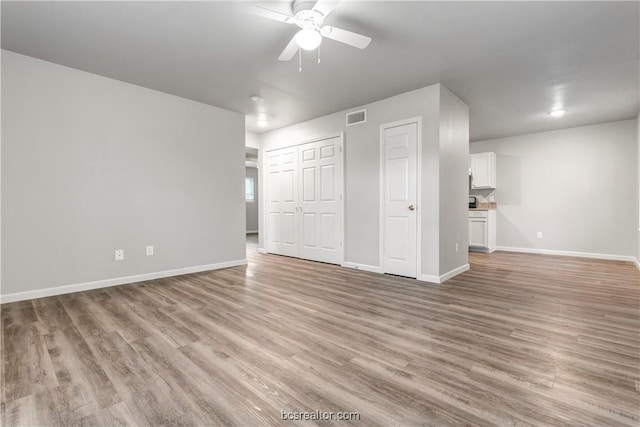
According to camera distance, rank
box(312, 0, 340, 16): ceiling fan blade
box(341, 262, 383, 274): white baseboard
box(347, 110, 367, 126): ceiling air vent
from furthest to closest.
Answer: box(347, 110, 367, 126): ceiling air vent → box(341, 262, 383, 274): white baseboard → box(312, 0, 340, 16): ceiling fan blade

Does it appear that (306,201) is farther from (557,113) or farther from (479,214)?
(557,113)

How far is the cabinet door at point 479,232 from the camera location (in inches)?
253

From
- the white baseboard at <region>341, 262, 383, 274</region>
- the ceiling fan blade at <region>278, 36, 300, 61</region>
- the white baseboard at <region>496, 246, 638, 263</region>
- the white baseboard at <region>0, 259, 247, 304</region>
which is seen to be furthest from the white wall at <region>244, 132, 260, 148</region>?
the white baseboard at <region>496, 246, 638, 263</region>

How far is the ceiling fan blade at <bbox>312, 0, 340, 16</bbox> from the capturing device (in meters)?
2.04

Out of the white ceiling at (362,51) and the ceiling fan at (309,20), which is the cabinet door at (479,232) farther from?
the ceiling fan at (309,20)

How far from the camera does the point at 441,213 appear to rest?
3869mm

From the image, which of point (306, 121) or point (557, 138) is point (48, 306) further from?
point (557, 138)

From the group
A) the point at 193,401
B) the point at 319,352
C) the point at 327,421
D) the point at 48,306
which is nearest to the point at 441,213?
the point at 319,352

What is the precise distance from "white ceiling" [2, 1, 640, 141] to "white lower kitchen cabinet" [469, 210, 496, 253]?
2.64 meters

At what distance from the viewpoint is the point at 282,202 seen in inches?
234

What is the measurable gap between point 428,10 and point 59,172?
4059 mm

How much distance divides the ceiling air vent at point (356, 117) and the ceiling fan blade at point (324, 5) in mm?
2493

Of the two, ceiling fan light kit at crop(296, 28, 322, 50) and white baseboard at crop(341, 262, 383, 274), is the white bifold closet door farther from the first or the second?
ceiling fan light kit at crop(296, 28, 322, 50)

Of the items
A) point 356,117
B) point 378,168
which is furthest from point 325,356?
point 356,117
